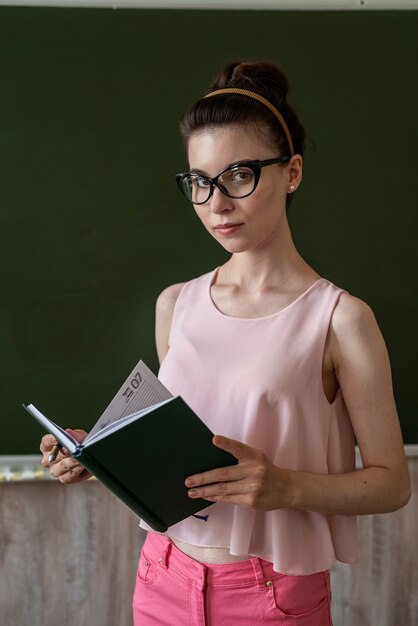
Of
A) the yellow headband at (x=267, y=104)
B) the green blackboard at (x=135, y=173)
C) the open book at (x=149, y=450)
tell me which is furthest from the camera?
the green blackboard at (x=135, y=173)

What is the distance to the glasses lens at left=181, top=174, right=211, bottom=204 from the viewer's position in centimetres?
113

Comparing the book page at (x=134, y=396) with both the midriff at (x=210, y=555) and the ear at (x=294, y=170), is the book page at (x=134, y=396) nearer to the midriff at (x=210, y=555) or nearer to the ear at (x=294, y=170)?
the midriff at (x=210, y=555)

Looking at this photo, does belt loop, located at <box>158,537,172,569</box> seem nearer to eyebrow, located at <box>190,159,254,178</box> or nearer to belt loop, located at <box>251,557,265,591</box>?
belt loop, located at <box>251,557,265,591</box>

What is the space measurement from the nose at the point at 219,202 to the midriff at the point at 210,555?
568 millimetres

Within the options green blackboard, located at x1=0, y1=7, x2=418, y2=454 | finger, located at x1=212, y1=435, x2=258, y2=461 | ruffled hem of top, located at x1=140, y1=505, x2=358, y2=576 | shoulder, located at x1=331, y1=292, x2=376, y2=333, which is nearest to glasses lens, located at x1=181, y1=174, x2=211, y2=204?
shoulder, located at x1=331, y1=292, x2=376, y2=333

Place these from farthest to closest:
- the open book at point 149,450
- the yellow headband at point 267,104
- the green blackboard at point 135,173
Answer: the green blackboard at point 135,173
the yellow headband at point 267,104
the open book at point 149,450

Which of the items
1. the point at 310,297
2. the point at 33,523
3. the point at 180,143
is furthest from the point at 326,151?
the point at 33,523

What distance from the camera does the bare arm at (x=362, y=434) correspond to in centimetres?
109

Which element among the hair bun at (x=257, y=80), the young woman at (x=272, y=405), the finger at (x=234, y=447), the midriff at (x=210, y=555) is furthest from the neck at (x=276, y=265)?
the midriff at (x=210, y=555)

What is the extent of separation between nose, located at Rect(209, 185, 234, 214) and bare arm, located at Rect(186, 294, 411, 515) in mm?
246

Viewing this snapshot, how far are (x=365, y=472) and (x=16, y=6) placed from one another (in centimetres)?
149

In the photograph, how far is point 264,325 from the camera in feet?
3.89

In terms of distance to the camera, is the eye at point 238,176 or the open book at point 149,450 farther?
the eye at point 238,176

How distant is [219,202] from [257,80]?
0.25 metres
